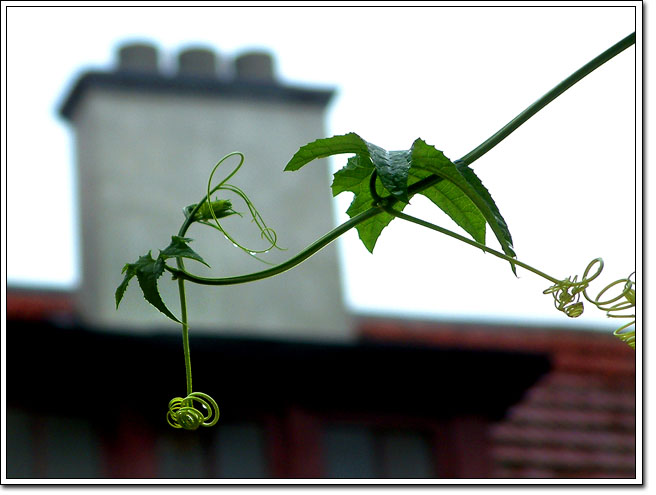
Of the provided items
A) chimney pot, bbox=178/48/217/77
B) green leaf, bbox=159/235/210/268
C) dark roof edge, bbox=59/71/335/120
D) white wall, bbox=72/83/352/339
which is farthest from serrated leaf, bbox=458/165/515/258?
chimney pot, bbox=178/48/217/77

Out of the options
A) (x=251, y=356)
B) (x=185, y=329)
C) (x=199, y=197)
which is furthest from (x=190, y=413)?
(x=199, y=197)

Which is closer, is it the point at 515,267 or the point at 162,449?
the point at 515,267

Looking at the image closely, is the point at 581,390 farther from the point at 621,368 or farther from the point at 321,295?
the point at 321,295

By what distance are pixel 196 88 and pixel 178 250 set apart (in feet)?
21.1

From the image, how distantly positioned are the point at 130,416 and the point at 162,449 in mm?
233

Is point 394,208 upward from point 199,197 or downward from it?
downward

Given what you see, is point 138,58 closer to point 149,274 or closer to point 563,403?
point 563,403

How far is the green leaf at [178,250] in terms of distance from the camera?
51cm

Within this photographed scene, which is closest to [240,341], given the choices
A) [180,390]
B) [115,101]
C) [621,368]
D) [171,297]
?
[180,390]

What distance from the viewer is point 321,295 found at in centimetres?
691

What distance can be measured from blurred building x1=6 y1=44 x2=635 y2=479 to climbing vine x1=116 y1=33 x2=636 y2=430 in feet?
15.3

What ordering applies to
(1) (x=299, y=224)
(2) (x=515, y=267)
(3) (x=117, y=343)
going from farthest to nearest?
(1) (x=299, y=224), (3) (x=117, y=343), (2) (x=515, y=267)

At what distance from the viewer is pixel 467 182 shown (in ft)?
1.63

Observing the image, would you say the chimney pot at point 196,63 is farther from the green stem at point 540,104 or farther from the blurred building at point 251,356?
the green stem at point 540,104
